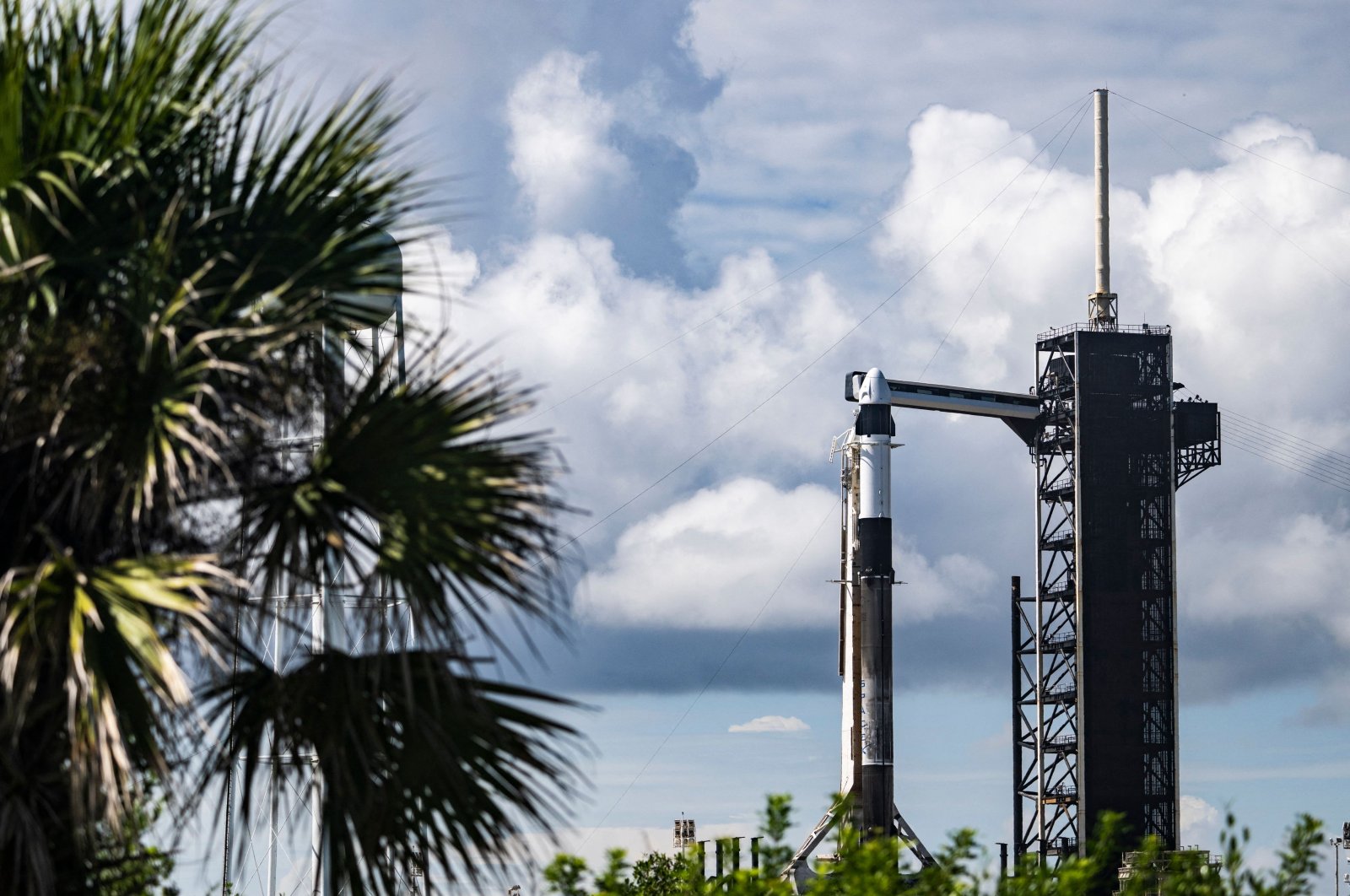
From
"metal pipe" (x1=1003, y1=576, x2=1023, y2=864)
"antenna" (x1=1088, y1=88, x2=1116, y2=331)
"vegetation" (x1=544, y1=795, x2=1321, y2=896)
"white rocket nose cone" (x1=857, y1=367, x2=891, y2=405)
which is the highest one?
"antenna" (x1=1088, y1=88, x2=1116, y2=331)

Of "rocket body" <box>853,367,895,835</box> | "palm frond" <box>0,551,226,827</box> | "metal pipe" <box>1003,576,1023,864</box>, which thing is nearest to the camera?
"palm frond" <box>0,551,226,827</box>

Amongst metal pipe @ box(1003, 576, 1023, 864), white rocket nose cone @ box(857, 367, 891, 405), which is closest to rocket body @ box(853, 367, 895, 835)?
white rocket nose cone @ box(857, 367, 891, 405)

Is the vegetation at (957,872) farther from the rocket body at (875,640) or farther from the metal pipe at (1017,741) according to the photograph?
the metal pipe at (1017,741)

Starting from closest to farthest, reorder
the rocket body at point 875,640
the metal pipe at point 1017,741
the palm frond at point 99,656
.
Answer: the palm frond at point 99,656 → the rocket body at point 875,640 → the metal pipe at point 1017,741

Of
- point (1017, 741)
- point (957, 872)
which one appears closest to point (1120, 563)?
point (1017, 741)

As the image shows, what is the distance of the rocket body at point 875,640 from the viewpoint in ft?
199

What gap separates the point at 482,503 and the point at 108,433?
6.22ft

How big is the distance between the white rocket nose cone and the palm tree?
5373 cm

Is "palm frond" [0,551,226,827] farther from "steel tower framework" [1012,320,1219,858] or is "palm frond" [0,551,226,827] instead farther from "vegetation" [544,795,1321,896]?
"steel tower framework" [1012,320,1219,858]

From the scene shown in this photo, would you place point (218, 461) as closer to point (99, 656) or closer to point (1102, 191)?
point (99, 656)

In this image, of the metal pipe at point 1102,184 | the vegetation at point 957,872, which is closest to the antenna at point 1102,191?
the metal pipe at point 1102,184

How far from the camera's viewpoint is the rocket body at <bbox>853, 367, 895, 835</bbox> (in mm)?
60531

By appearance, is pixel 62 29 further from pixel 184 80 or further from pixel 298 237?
pixel 298 237

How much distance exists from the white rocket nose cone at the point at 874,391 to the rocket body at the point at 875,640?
7.10ft
